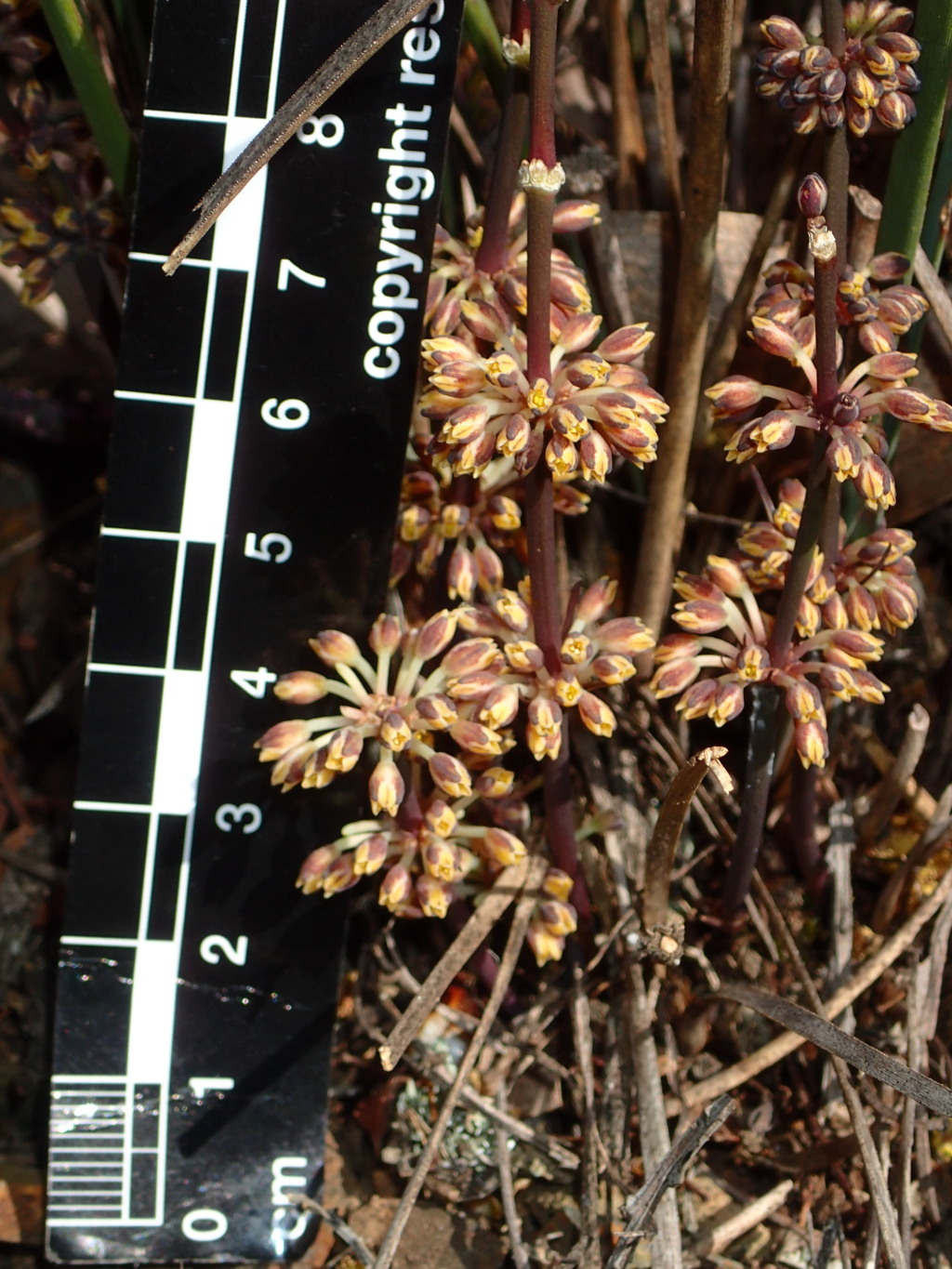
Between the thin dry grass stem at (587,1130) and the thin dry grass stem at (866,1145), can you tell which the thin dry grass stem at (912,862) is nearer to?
the thin dry grass stem at (866,1145)

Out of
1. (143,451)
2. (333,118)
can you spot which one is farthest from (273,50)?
(143,451)

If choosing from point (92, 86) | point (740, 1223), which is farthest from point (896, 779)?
point (92, 86)

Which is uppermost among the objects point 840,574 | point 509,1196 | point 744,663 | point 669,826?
point 840,574

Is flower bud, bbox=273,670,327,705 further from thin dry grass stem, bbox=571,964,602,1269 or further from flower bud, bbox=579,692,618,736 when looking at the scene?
thin dry grass stem, bbox=571,964,602,1269

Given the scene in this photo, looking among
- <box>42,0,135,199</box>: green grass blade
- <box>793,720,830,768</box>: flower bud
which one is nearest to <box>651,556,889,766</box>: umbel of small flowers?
<box>793,720,830,768</box>: flower bud

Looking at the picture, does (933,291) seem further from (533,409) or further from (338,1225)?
(338,1225)

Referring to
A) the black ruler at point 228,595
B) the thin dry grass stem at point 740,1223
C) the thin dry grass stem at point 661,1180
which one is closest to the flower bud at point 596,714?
the black ruler at point 228,595

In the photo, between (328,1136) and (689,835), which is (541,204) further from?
(328,1136)

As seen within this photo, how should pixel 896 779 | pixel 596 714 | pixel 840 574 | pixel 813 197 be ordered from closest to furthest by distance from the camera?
pixel 813 197 < pixel 596 714 < pixel 840 574 < pixel 896 779
